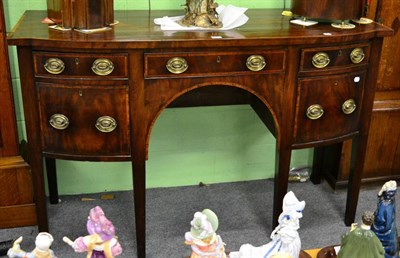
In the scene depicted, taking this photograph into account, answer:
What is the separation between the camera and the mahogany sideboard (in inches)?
72.0

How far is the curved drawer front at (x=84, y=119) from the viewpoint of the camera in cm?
187

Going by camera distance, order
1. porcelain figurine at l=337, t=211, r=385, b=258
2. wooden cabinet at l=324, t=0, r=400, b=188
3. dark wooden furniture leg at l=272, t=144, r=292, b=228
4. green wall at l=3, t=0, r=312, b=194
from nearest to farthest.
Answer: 1. porcelain figurine at l=337, t=211, r=385, b=258
2. dark wooden furniture leg at l=272, t=144, r=292, b=228
3. wooden cabinet at l=324, t=0, r=400, b=188
4. green wall at l=3, t=0, r=312, b=194

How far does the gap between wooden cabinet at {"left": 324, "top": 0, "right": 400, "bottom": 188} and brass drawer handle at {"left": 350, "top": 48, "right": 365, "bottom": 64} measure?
378mm

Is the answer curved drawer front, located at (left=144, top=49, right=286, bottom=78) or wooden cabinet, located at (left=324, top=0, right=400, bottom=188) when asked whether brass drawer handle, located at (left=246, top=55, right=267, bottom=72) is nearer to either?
curved drawer front, located at (left=144, top=49, right=286, bottom=78)

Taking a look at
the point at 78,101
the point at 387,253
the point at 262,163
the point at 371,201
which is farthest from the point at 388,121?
the point at 78,101

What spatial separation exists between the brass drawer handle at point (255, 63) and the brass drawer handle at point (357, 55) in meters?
0.35

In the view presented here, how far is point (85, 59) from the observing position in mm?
1821

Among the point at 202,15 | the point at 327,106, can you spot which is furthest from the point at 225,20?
the point at 327,106

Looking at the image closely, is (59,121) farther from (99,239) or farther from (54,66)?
(99,239)

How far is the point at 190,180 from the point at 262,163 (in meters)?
0.37

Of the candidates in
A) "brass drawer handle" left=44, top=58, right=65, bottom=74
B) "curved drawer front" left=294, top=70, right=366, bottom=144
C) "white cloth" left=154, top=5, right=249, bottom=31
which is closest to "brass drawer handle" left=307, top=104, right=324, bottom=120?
"curved drawer front" left=294, top=70, right=366, bottom=144

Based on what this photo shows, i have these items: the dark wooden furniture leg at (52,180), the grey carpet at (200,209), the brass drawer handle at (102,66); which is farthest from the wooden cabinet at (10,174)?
the brass drawer handle at (102,66)

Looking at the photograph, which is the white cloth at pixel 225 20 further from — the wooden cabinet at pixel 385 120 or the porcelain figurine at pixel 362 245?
the porcelain figurine at pixel 362 245

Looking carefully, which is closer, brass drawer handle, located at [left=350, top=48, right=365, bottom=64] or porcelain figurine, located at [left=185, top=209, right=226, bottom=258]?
porcelain figurine, located at [left=185, top=209, right=226, bottom=258]
